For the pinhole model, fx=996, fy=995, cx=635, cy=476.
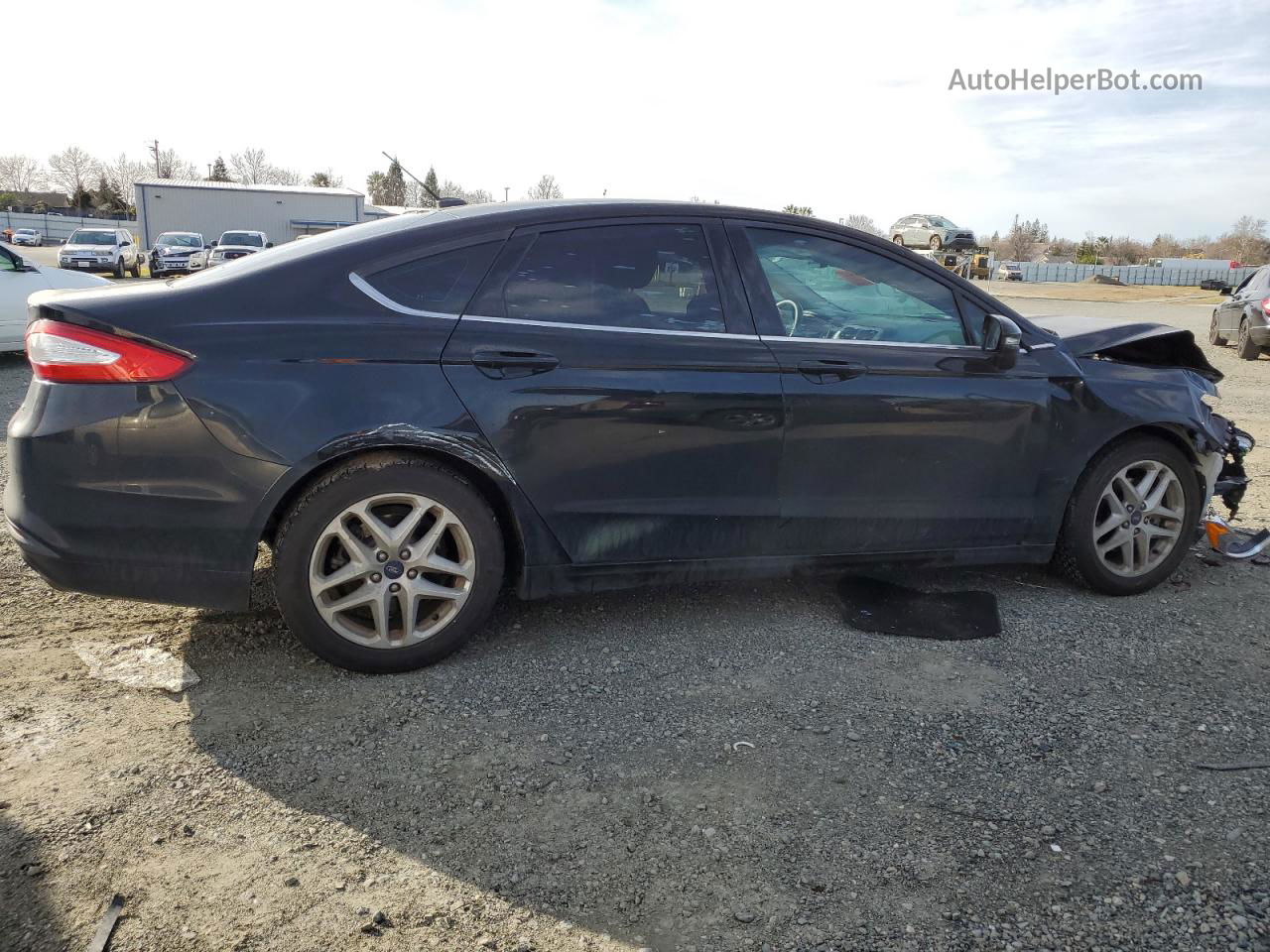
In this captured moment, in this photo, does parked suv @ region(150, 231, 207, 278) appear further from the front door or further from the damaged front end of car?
the damaged front end of car

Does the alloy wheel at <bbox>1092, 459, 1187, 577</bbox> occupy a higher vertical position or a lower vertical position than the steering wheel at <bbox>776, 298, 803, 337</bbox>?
lower

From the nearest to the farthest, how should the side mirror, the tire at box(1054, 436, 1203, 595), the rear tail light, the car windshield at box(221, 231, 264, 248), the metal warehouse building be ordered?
1. the rear tail light
2. the side mirror
3. the tire at box(1054, 436, 1203, 595)
4. the car windshield at box(221, 231, 264, 248)
5. the metal warehouse building

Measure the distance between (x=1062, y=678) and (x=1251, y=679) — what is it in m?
0.71

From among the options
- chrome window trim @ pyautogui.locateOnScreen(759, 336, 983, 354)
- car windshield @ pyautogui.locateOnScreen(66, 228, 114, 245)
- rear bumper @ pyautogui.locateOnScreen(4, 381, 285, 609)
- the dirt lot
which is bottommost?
the dirt lot

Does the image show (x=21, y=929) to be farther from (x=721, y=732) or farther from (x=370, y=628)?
(x=721, y=732)

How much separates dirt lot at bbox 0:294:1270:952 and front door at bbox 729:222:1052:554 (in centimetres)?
51

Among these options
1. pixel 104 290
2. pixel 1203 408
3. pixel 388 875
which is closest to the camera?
pixel 388 875

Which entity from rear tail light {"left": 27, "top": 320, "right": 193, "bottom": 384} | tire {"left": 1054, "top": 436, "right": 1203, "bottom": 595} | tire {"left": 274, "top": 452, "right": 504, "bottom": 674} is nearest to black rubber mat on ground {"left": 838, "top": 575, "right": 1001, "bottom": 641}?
tire {"left": 1054, "top": 436, "right": 1203, "bottom": 595}

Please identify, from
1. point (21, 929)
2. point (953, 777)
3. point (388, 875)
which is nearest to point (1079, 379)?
point (953, 777)

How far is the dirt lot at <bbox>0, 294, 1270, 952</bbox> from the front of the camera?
229 cm

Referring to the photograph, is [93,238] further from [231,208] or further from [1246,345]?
[1246,345]

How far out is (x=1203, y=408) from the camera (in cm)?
457

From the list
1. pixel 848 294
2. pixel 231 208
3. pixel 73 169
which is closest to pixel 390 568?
pixel 848 294

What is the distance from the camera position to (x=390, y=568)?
337cm
